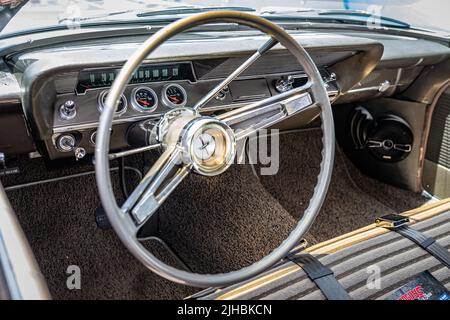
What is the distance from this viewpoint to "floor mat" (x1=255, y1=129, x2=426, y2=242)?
7.19 feet

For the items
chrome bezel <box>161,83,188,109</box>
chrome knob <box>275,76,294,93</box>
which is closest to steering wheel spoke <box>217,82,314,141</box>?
chrome bezel <box>161,83,188,109</box>

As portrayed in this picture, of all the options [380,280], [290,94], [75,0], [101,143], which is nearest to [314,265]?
[380,280]

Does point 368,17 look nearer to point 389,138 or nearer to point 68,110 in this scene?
point 389,138

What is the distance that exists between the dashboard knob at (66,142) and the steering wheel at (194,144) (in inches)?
12.8

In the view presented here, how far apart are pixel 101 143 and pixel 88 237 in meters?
1.16

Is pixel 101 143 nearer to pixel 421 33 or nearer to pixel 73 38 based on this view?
pixel 73 38

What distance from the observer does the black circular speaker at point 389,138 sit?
223 cm

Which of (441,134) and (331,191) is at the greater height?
(441,134)

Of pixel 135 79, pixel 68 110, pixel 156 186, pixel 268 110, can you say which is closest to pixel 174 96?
pixel 135 79

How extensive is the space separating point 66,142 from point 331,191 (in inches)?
54.3

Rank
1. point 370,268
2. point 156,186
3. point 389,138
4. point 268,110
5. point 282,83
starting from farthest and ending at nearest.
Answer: point 389,138
point 282,83
point 370,268
point 268,110
point 156,186

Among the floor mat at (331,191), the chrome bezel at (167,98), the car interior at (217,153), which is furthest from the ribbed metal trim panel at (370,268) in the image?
the floor mat at (331,191)

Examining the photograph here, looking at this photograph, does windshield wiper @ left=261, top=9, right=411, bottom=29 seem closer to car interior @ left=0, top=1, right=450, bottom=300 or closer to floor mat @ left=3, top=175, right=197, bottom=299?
car interior @ left=0, top=1, right=450, bottom=300

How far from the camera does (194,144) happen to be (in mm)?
1006
